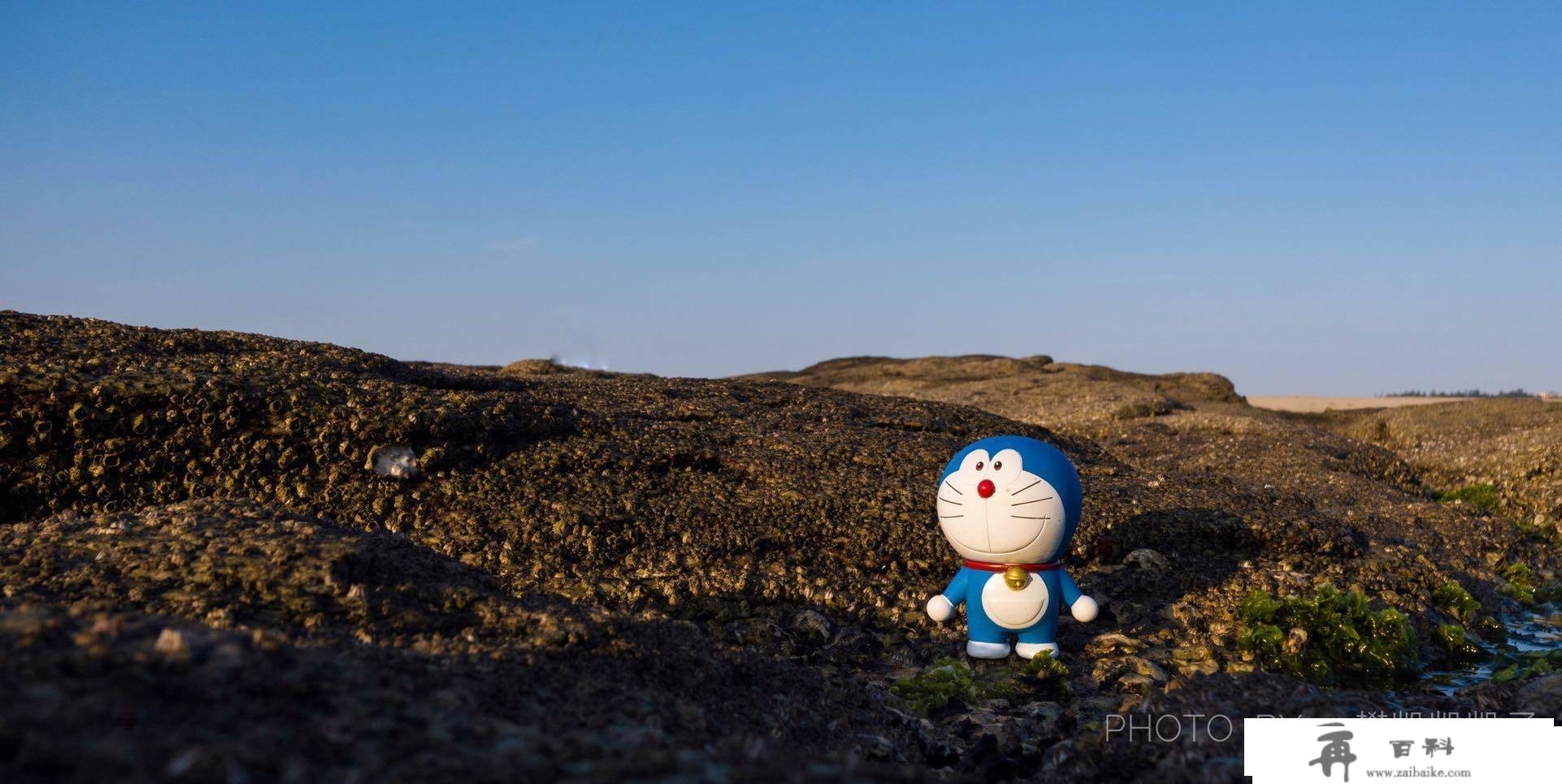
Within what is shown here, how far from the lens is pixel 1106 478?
12.4m

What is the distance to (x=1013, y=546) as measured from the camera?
26.3 feet

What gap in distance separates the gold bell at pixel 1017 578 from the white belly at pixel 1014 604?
19 mm

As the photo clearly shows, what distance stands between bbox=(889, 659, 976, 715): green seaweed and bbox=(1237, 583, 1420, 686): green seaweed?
2.43 metres

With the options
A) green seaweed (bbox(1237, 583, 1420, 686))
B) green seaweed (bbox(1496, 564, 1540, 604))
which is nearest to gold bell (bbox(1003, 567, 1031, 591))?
green seaweed (bbox(1237, 583, 1420, 686))

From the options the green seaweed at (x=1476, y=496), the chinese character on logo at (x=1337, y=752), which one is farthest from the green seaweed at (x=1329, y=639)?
the green seaweed at (x=1476, y=496)

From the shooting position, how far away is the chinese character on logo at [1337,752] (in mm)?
5309

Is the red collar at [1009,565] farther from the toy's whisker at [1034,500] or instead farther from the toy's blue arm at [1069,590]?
the toy's whisker at [1034,500]

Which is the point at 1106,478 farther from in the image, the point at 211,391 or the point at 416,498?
the point at 211,391

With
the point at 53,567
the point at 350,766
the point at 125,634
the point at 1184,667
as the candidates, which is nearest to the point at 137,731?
the point at 350,766

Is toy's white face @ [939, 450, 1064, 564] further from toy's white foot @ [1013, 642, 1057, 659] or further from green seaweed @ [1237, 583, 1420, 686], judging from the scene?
green seaweed @ [1237, 583, 1420, 686]

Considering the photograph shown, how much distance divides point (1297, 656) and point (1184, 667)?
3.45 ft

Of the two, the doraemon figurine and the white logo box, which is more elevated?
the doraemon figurine

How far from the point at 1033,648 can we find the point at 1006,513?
104 cm

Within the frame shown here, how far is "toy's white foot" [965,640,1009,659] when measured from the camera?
26.2ft
